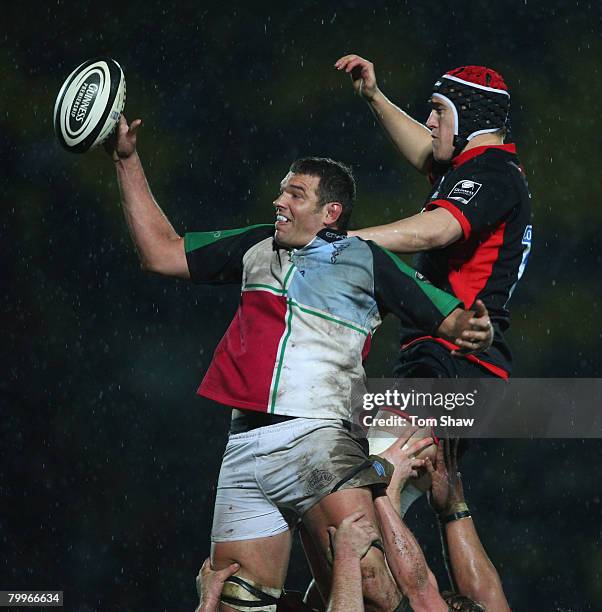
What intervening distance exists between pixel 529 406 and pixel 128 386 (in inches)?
143

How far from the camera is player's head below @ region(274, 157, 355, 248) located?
412cm

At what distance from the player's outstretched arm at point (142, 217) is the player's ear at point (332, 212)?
0.56 m

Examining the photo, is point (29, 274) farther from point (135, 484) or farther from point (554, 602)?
point (554, 602)

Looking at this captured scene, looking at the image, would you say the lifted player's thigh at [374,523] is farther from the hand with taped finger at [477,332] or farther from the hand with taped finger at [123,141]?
the hand with taped finger at [123,141]

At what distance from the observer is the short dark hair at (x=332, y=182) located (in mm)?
4211

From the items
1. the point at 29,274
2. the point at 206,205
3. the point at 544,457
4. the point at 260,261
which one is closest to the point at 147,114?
the point at 206,205

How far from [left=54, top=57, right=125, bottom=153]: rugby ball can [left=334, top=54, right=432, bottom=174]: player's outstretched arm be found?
135 centimetres

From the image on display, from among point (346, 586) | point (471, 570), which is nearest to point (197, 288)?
point (471, 570)

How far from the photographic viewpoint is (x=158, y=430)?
803cm

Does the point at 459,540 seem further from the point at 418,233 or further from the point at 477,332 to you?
the point at 418,233

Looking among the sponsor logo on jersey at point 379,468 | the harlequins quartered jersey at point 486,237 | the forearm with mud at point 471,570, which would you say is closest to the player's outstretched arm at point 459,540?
the forearm with mud at point 471,570

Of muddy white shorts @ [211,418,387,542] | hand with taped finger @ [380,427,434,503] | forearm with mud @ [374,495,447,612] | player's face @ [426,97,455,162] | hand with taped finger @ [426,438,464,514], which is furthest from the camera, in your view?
player's face @ [426,97,455,162]

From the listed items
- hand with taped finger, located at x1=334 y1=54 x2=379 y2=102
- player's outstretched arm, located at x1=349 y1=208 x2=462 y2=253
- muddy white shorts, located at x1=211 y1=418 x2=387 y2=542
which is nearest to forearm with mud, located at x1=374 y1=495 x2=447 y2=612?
muddy white shorts, located at x1=211 y1=418 x2=387 y2=542

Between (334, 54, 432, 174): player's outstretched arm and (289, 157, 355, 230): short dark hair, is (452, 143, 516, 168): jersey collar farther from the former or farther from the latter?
(289, 157, 355, 230): short dark hair
